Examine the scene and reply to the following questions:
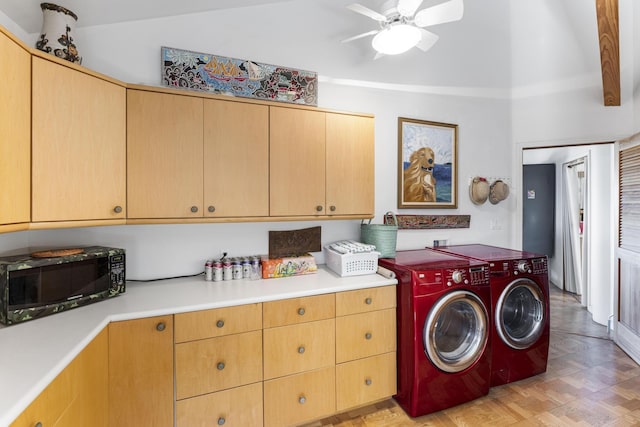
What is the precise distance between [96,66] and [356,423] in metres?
2.89

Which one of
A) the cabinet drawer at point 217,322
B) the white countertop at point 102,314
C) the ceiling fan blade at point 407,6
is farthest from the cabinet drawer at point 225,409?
the ceiling fan blade at point 407,6

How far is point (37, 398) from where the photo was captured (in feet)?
3.03

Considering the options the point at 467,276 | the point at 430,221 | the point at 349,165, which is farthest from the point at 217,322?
the point at 430,221

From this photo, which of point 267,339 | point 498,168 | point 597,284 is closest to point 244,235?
point 267,339

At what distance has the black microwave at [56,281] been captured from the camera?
129 cm

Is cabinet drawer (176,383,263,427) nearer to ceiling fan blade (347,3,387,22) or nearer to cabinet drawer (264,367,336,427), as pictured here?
cabinet drawer (264,367,336,427)

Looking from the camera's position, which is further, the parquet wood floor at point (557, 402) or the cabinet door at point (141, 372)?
the parquet wood floor at point (557, 402)

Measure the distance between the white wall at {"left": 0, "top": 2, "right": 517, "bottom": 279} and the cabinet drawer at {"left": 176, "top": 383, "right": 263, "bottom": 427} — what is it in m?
0.85

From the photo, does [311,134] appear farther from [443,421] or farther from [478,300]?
[443,421]

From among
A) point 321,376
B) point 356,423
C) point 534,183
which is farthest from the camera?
point 534,183

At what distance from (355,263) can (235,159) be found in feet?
3.63

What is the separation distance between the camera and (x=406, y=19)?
195cm

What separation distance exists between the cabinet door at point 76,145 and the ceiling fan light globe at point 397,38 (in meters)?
1.71

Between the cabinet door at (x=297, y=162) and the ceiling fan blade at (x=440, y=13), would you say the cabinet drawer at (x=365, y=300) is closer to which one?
the cabinet door at (x=297, y=162)
